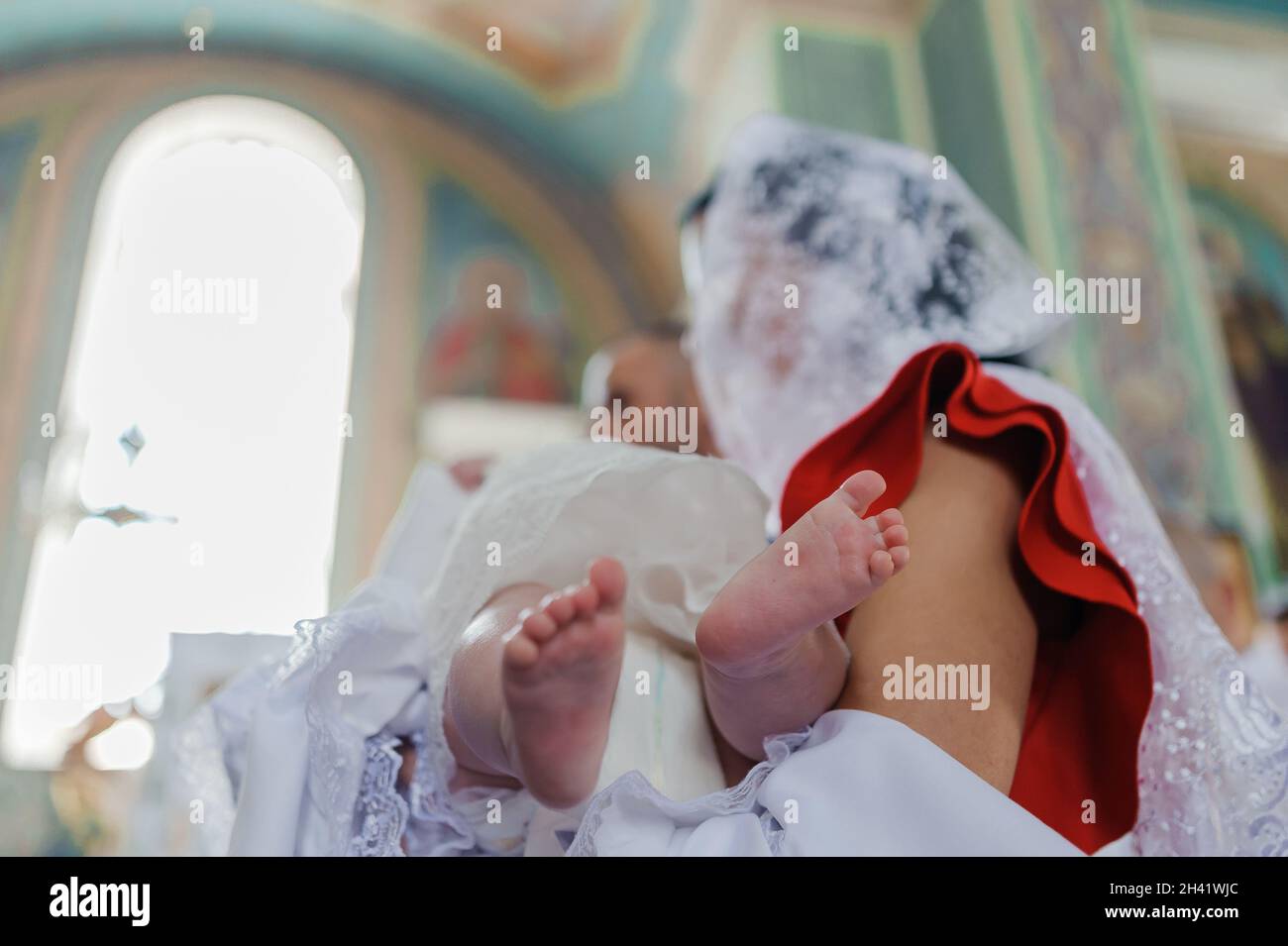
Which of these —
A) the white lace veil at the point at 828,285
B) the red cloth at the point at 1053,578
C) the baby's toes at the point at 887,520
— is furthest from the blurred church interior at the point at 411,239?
the baby's toes at the point at 887,520

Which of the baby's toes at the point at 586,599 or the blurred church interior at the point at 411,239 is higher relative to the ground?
the blurred church interior at the point at 411,239

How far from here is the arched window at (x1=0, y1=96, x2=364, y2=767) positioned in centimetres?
418

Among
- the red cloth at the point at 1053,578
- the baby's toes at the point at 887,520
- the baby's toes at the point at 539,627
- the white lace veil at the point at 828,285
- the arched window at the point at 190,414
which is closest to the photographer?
the baby's toes at the point at 539,627

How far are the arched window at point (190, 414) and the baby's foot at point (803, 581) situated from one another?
126 inches

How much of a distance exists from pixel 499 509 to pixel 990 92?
3700mm

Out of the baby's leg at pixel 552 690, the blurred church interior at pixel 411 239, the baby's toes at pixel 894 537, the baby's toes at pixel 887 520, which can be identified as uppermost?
the blurred church interior at pixel 411 239

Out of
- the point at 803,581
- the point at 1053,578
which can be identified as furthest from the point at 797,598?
the point at 1053,578

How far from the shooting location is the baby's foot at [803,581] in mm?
792

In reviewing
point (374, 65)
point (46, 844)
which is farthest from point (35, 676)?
point (374, 65)

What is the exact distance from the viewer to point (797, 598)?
79 cm

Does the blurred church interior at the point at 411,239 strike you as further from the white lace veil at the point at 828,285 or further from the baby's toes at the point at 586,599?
the baby's toes at the point at 586,599

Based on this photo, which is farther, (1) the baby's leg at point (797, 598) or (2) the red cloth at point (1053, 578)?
(2) the red cloth at point (1053, 578)

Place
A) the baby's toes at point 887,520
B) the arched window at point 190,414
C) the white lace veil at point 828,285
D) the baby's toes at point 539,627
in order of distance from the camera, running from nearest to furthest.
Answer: the baby's toes at point 539,627 < the baby's toes at point 887,520 < the white lace veil at point 828,285 < the arched window at point 190,414
